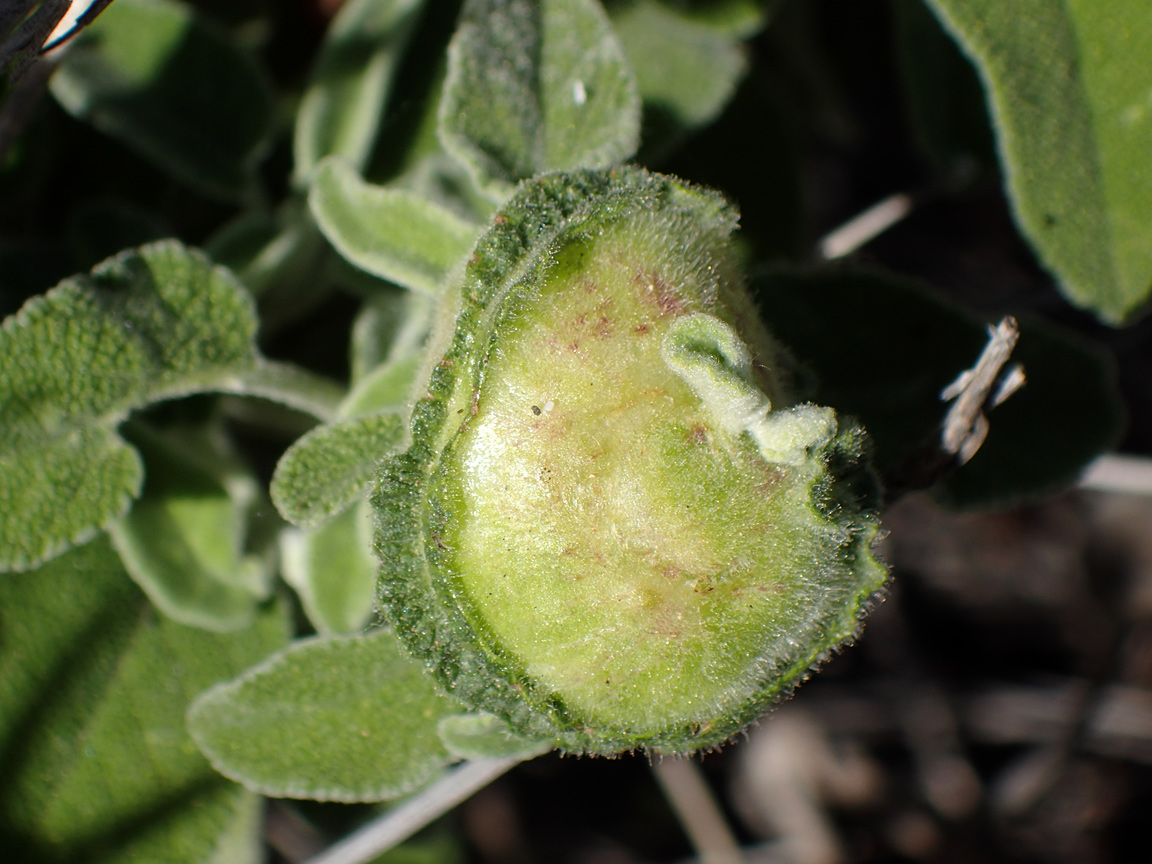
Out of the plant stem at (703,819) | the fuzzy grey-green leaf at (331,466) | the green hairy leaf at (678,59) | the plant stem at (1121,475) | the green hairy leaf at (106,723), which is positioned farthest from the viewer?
the plant stem at (703,819)

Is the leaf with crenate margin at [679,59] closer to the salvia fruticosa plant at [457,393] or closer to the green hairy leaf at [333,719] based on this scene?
the salvia fruticosa plant at [457,393]

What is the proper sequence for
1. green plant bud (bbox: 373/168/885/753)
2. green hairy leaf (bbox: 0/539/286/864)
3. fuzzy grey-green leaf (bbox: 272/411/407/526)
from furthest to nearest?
green hairy leaf (bbox: 0/539/286/864) → fuzzy grey-green leaf (bbox: 272/411/407/526) → green plant bud (bbox: 373/168/885/753)

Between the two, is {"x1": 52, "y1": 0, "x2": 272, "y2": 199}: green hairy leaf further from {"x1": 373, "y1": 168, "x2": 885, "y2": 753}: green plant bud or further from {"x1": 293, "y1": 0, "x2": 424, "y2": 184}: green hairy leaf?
{"x1": 373, "y1": 168, "x2": 885, "y2": 753}: green plant bud

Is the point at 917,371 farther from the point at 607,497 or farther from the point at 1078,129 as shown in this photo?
the point at 607,497

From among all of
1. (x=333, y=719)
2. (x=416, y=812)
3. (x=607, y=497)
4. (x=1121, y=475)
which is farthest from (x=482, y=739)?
(x=1121, y=475)

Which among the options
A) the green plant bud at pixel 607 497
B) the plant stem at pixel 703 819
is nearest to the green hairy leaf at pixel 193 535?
the green plant bud at pixel 607 497

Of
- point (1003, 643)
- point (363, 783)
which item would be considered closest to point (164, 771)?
point (363, 783)

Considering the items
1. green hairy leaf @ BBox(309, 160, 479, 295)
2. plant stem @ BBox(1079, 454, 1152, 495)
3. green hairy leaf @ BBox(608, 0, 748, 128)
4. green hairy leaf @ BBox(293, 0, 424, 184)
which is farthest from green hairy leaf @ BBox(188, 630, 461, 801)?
plant stem @ BBox(1079, 454, 1152, 495)
